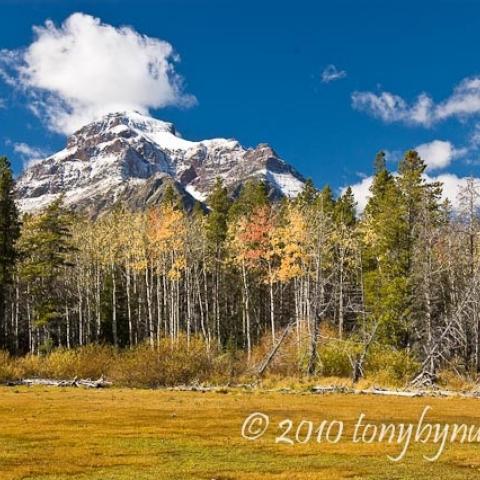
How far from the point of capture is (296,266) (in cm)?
4753

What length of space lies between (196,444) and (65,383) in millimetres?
26137

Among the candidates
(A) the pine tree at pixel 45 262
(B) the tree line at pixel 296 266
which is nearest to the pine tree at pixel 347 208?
(B) the tree line at pixel 296 266

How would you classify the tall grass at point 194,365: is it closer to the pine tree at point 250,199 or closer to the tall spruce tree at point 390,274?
the tall spruce tree at point 390,274

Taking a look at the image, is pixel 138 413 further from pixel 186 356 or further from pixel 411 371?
pixel 411 371

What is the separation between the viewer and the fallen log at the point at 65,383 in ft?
132

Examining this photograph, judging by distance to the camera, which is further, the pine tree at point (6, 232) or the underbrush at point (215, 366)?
the pine tree at point (6, 232)

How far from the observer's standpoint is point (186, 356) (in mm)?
41156

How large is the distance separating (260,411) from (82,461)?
39.5 ft

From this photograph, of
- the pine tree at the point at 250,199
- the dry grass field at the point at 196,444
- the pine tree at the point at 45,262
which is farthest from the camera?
the pine tree at the point at 250,199

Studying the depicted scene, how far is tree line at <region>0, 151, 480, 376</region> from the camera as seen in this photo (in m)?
44.3

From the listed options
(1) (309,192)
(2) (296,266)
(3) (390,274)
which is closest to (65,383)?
(2) (296,266)

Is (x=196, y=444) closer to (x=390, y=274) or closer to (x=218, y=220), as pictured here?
(x=390, y=274)

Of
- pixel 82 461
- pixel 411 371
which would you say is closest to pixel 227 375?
pixel 411 371

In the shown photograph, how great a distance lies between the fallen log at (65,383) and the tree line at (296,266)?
7.64 meters
